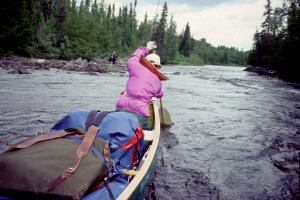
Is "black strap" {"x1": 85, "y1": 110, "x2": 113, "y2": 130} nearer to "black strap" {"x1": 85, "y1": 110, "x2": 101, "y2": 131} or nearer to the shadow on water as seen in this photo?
"black strap" {"x1": 85, "y1": 110, "x2": 101, "y2": 131}

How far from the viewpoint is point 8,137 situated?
360 centimetres

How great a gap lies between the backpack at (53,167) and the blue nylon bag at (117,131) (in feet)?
0.77

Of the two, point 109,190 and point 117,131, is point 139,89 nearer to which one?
point 117,131

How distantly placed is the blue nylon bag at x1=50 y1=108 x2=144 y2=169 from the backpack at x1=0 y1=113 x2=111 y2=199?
234 mm

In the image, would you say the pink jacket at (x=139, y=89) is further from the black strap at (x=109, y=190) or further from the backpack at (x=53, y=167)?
the black strap at (x=109, y=190)

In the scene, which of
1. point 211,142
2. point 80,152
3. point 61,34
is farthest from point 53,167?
point 61,34

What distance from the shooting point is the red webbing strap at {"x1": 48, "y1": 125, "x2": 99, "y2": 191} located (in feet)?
4.04

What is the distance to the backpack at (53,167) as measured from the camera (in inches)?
45.8

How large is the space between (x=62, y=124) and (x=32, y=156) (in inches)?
28.0

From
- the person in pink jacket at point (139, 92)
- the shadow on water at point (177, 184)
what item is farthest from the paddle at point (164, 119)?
the person in pink jacket at point (139, 92)

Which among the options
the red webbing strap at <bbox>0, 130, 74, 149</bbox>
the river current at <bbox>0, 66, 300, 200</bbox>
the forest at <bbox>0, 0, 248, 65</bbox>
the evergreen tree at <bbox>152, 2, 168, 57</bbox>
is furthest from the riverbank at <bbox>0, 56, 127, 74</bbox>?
the evergreen tree at <bbox>152, 2, 168, 57</bbox>

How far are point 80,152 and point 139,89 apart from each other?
1693mm

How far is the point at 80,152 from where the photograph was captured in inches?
60.0

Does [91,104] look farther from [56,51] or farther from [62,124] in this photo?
[56,51]
